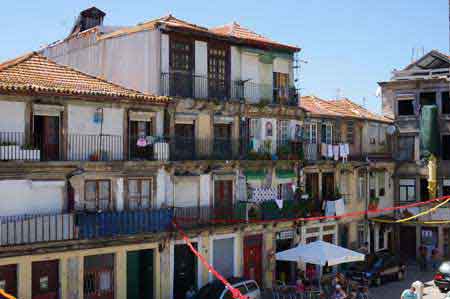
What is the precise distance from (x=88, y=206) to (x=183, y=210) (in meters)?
5.29

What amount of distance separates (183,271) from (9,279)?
8985mm

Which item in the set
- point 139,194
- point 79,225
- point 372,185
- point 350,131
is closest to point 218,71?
point 139,194

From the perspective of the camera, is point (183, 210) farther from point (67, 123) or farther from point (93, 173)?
point (67, 123)

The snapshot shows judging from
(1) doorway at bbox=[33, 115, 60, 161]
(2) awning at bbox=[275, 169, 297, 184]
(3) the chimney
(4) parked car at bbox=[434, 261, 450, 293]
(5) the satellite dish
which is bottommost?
(4) parked car at bbox=[434, 261, 450, 293]

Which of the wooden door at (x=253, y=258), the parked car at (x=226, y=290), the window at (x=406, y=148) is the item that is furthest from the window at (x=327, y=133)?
the parked car at (x=226, y=290)

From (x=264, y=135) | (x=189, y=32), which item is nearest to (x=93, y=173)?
(x=189, y=32)

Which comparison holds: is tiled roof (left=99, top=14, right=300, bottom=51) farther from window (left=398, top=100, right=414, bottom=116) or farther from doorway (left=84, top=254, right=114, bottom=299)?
window (left=398, top=100, right=414, bottom=116)

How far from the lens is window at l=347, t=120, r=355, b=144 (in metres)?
42.9

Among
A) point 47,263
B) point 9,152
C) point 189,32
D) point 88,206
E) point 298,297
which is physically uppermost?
point 189,32

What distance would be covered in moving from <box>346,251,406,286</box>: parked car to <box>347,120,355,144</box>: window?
8467mm

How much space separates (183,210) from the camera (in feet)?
103

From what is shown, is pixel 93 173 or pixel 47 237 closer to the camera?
pixel 47 237

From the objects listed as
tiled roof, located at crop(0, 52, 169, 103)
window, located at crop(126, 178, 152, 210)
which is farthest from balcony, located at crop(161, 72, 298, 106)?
window, located at crop(126, 178, 152, 210)

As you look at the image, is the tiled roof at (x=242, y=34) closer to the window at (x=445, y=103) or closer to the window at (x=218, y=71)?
the window at (x=218, y=71)
